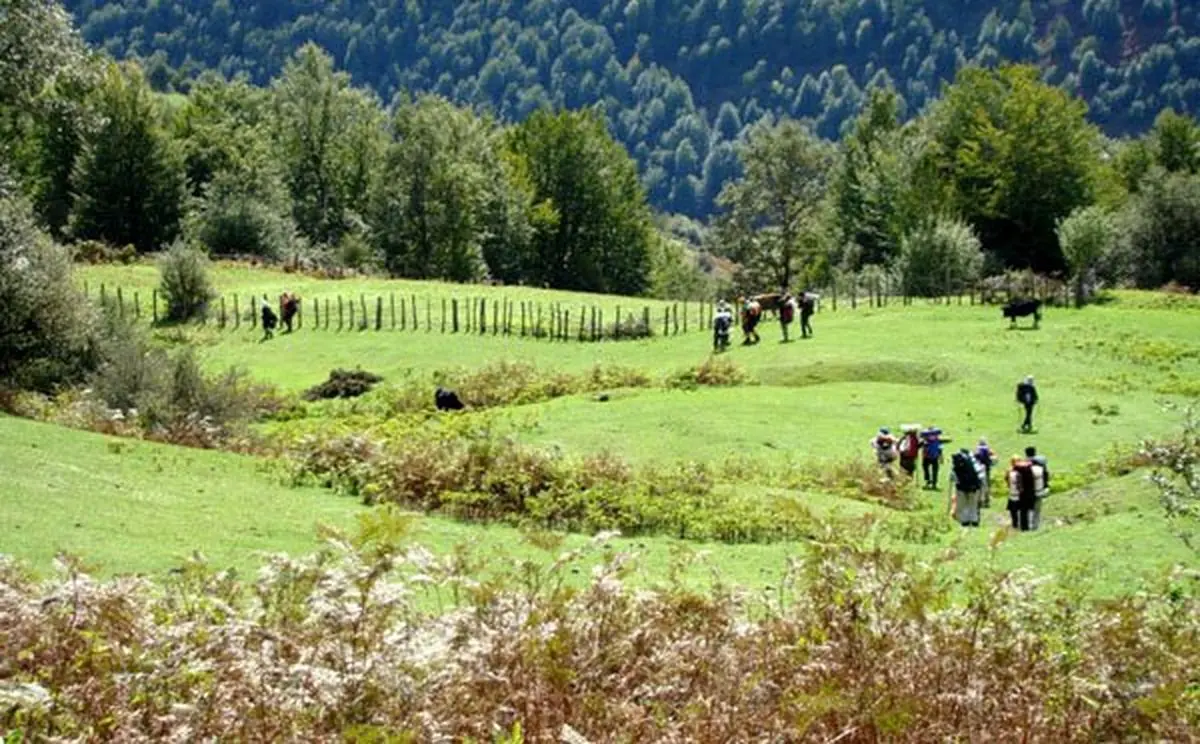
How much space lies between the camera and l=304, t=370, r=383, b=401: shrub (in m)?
49.4

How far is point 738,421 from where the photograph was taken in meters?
40.2

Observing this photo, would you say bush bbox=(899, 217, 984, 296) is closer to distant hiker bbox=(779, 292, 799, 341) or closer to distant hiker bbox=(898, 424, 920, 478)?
distant hiker bbox=(779, 292, 799, 341)

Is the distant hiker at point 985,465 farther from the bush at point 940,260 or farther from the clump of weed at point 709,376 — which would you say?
the bush at point 940,260

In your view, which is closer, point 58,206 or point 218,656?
point 218,656

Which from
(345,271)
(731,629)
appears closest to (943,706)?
(731,629)

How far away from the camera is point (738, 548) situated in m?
23.7

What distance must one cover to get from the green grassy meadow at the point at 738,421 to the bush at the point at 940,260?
25.5 ft

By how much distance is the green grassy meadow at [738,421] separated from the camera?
20750 mm

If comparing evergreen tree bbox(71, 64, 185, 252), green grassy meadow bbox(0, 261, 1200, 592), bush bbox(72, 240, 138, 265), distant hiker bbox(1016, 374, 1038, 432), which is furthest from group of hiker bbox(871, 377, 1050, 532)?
evergreen tree bbox(71, 64, 185, 252)

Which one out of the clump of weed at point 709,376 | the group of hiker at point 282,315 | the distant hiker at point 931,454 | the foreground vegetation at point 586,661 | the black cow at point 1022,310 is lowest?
the distant hiker at point 931,454

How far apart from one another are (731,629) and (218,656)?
4.42 metres

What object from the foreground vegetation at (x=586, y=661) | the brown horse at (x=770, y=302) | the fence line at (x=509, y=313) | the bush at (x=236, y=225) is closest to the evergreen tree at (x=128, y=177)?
the bush at (x=236, y=225)

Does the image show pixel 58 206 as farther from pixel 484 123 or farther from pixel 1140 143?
pixel 1140 143

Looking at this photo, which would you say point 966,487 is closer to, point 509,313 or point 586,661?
point 586,661
